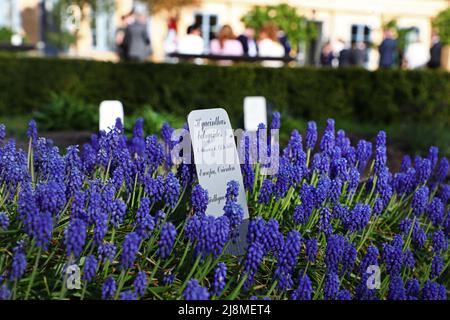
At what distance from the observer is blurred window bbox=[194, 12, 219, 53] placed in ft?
86.0

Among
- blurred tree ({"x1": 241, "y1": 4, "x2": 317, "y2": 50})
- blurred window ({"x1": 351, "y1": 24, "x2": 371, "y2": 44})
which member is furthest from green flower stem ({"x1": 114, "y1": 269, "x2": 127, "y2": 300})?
blurred window ({"x1": 351, "y1": 24, "x2": 371, "y2": 44})

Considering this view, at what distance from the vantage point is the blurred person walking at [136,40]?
14.2 metres

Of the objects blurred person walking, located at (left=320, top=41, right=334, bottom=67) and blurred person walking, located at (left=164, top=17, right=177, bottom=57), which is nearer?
blurred person walking, located at (left=164, top=17, right=177, bottom=57)

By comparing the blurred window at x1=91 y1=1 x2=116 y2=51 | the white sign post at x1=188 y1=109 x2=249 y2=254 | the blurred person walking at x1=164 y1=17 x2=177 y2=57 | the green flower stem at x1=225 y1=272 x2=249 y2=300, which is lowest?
the green flower stem at x1=225 y1=272 x2=249 y2=300

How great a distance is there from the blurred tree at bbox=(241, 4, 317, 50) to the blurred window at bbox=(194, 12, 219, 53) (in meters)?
2.90

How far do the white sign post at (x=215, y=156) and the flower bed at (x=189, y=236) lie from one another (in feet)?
0.47

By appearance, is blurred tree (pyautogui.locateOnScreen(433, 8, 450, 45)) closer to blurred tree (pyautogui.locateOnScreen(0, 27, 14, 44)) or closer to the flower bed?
blurred tree (pyautogui.locateOnScreen(0, 27, 14, 44))

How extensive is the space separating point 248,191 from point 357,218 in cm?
84

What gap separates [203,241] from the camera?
107 inches

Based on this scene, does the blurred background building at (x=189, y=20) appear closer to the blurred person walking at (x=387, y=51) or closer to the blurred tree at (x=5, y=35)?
the blurred tree at (x=5, y=35)

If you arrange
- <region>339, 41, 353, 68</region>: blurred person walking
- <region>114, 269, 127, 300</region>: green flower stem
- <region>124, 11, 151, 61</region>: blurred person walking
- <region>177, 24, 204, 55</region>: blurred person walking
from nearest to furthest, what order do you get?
<region>114, 269, 127, 300</region>: green flower stem → <region>124, 11, 151, 61</region>: blurred person walking → <region>177, 24, 204, 55</region>: blurred person walking → <region>339, 41, 353, 68</region>: blurred person walking

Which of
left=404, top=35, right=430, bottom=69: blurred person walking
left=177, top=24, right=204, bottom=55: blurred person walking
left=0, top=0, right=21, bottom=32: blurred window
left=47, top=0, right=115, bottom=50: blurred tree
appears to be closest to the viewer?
left=177, top=24, right=204, bottom=55: blurred person walking

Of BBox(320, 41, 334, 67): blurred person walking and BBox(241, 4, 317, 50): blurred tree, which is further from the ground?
BBox(241, 4, 317, 50): blurred tree
